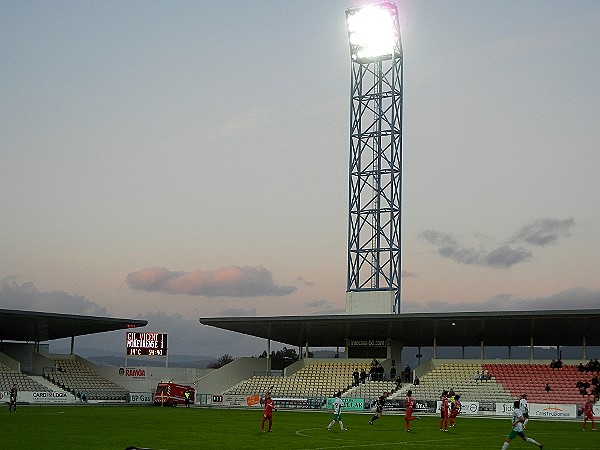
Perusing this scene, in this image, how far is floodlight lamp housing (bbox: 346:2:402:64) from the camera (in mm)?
79188

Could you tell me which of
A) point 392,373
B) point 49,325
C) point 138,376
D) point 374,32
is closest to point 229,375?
point 138,376

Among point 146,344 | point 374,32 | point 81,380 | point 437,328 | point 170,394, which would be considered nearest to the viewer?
point 437,328

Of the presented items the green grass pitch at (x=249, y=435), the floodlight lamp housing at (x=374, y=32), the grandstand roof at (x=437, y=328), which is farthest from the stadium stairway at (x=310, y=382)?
the floodlight lamp housing at (x=374, y=32)

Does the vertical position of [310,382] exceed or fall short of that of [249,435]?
it exceeds it

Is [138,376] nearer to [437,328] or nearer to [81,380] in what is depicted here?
[81,380]

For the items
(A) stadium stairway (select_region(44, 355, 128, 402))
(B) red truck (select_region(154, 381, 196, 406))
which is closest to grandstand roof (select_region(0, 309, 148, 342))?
(A) stadium stairway (select_region(44, 355, 128, 402))

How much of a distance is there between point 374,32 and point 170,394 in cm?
3635

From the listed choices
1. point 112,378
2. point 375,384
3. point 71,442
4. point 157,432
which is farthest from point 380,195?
point 71,442

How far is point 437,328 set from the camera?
75.6m

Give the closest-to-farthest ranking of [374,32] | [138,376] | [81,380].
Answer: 1. [374,32]
2. [81,380]
3. [138,376]

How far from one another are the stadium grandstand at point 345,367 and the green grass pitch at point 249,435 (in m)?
20.2

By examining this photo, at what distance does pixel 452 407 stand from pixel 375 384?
30.4m

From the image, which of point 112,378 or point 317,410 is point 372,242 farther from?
point 112,378

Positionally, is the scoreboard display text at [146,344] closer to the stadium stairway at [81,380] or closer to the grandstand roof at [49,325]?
the grandstand roof at [49,325]
